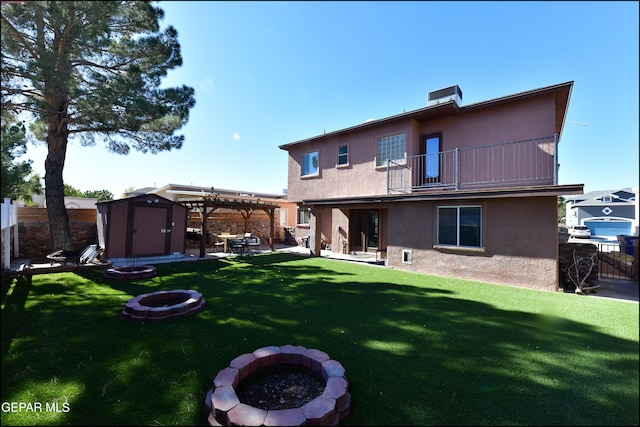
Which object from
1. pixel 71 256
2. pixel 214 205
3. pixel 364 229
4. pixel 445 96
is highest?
pixel 445 96

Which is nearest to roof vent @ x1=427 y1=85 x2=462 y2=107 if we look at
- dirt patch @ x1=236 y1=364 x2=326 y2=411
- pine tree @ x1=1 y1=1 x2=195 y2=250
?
pine tree @ x1=1 y1=1 x2=195 y2=250

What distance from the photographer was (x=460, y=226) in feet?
28.9

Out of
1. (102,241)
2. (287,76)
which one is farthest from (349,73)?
(102,241)

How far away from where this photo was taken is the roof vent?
1066cm

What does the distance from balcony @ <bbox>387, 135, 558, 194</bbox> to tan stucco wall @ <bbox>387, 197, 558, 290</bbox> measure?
1120 mm

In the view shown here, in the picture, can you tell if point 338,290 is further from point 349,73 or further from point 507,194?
point 349,73

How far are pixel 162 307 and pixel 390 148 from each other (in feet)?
34.5

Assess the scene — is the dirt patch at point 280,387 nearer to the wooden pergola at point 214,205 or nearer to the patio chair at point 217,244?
the wooden pergola at point 214,205

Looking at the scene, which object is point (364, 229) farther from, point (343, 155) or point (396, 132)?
point (396, 132)

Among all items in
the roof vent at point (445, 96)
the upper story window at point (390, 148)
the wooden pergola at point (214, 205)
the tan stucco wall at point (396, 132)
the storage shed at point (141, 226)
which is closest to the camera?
the tan stucco wall at point (396, 132)

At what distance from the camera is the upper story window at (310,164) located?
15092 millimetres

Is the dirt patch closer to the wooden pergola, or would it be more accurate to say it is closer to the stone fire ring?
the stone fire ring

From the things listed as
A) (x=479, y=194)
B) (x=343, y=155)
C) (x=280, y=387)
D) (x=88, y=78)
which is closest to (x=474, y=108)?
(x=479, y=194)

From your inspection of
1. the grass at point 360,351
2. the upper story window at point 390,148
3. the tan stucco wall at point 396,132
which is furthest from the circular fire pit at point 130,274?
the upper story window at point 390,148
